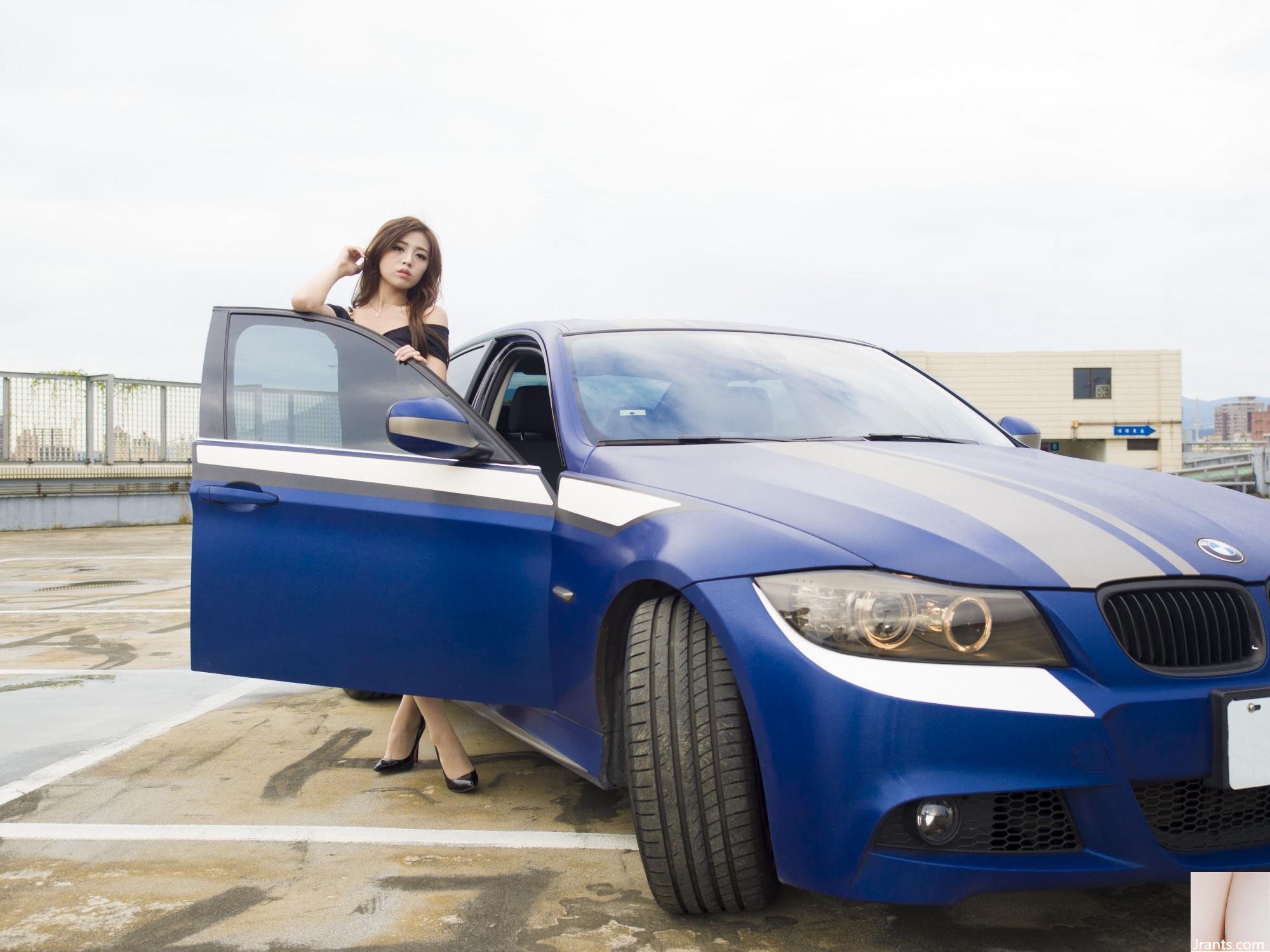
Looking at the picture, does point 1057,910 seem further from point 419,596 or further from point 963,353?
point 963,353

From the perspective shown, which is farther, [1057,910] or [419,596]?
[419,596]

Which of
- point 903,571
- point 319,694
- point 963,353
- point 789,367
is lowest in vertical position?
point 319,694

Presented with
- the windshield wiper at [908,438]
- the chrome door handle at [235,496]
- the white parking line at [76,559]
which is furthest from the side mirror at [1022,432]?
the white parking line at [76,559]

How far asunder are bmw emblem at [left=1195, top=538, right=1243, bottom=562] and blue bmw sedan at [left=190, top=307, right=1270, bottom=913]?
0.01 m

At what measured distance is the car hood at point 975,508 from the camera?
1935 mm

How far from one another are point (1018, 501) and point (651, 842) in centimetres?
106

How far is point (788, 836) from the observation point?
1979 mm

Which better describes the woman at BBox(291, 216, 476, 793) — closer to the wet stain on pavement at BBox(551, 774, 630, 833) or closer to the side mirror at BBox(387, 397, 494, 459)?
the wet stain on pavement at BBox(551, 774, 630, 833)

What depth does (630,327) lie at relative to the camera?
343cm

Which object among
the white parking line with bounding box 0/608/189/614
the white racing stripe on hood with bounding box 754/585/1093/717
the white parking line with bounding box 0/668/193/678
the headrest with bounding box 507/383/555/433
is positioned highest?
the headrest with bounding box 507/383/555/433

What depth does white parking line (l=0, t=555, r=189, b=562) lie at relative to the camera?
11.8 metres

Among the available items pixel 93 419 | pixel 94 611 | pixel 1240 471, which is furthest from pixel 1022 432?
pixel 1240 471

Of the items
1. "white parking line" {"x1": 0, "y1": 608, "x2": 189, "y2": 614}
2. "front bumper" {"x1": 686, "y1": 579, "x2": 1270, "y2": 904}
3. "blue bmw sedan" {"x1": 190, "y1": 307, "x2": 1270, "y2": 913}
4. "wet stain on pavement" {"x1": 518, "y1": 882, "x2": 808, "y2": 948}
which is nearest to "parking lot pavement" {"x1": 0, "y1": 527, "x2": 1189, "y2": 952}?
"wet stain on pavement" {"x1": 518, "y1": 882, "x2": 808, "y2": 948}

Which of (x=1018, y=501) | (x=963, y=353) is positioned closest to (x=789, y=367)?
(x=1018, y=501)
